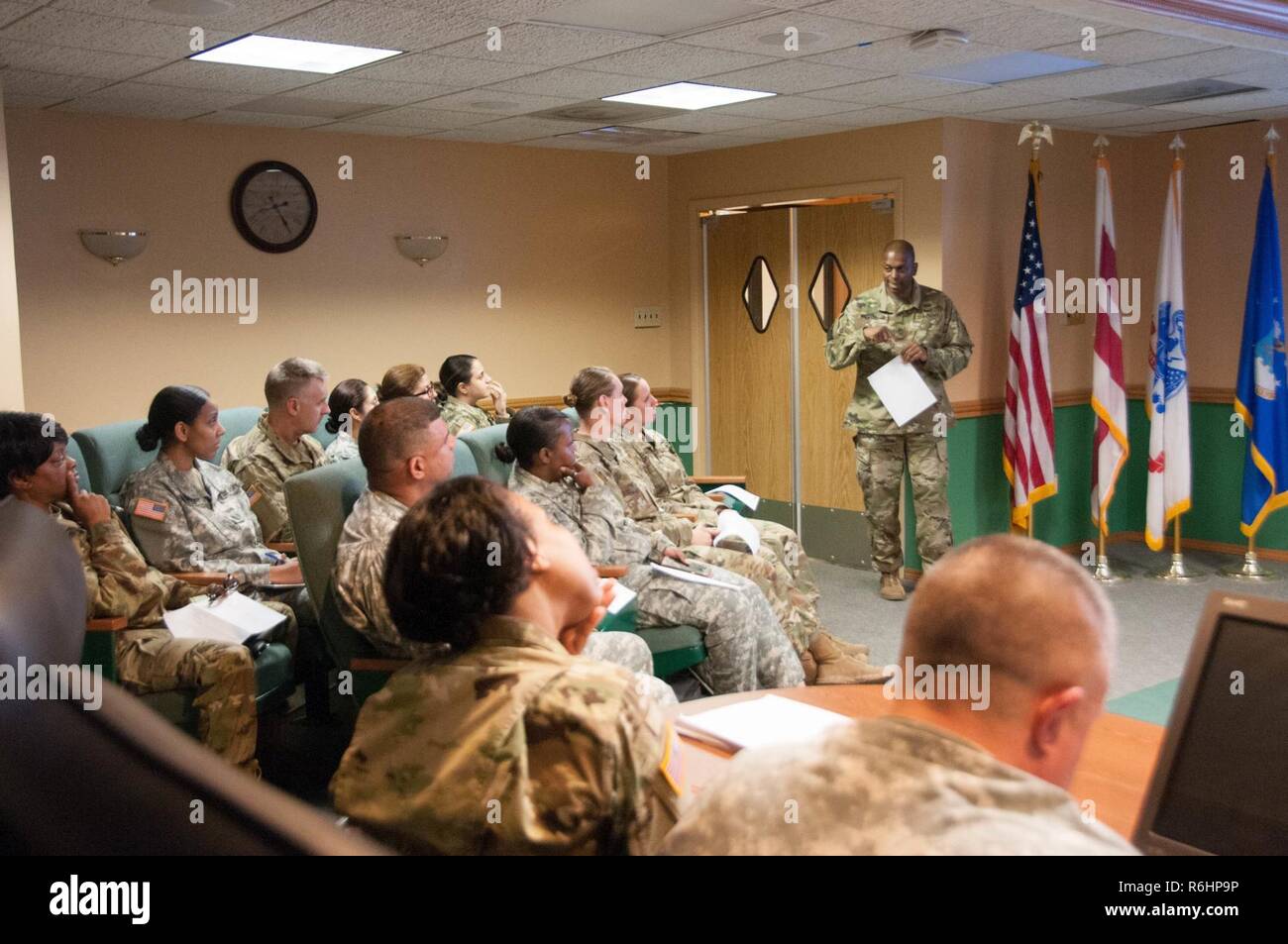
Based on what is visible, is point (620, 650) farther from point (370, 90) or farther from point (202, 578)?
point (370, 90)

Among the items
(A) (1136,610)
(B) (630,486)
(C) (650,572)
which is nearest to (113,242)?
(B) (630,486)

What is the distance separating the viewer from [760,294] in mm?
7133

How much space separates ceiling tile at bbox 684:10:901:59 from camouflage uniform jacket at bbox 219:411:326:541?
1994mm

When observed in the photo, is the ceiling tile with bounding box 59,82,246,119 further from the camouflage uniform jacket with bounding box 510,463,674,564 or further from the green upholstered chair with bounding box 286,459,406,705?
the green upholstered chair with bounding box 286,459,406,705

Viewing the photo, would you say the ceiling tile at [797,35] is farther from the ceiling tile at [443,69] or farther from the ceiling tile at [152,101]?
the ceiling tile at [152,101]

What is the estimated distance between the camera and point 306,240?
6.20m

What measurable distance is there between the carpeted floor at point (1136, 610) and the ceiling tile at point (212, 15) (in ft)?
10.2

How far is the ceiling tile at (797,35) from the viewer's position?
3855 millimetres

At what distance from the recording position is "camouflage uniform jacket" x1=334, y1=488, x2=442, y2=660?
2928mm

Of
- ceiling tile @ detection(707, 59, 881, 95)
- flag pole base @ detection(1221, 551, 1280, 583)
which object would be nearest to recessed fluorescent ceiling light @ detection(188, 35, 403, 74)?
ceiling tile @ detection(707, 59, 881, 95)

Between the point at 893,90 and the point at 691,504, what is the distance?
1.94 m

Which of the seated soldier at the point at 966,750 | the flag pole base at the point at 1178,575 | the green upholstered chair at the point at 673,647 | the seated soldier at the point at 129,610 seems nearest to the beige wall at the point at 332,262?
the seated soldier at the point at 129,610
